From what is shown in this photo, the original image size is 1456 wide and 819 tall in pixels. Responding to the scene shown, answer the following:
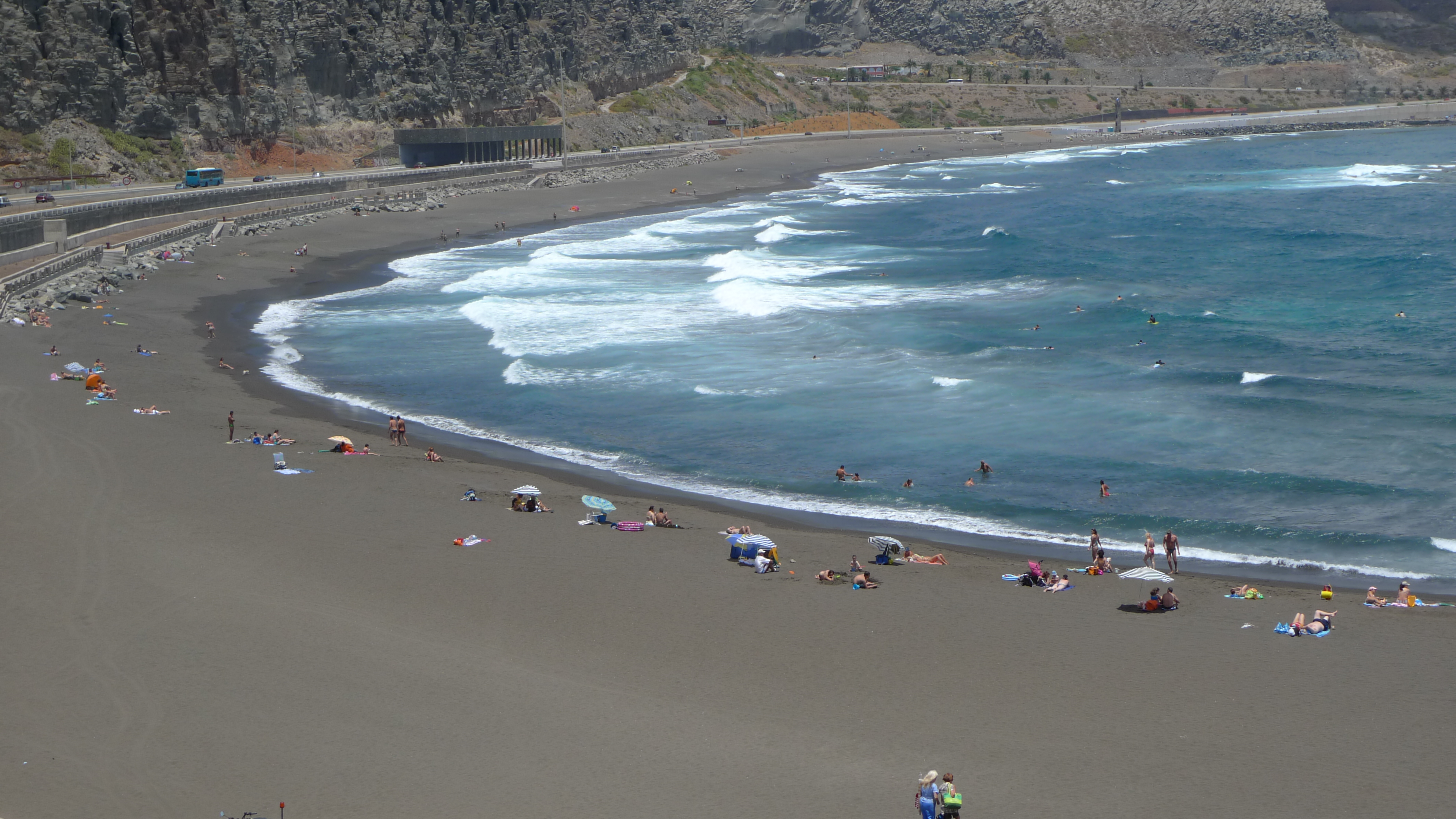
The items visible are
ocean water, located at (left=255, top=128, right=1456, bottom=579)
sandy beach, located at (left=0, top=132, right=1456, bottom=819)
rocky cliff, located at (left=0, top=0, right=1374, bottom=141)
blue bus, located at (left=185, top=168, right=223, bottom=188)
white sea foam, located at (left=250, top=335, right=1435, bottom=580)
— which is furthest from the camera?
rocky cliff, located at (left=0, top=0, right=1374, bottom=141)

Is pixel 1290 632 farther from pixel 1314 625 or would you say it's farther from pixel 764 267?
pixel 764 267

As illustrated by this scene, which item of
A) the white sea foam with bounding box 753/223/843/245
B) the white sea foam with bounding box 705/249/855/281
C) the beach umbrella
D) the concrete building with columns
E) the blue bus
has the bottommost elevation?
the beach umbrella

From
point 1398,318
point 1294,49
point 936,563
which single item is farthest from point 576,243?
point 1294,49

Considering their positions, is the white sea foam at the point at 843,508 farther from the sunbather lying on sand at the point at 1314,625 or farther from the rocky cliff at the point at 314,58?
the rocky cliff at the point at 314,58

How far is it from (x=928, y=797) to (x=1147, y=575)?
8.77 meters

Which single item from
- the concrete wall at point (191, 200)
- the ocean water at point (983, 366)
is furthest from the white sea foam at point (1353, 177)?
the concrete wall at point (191, 200)

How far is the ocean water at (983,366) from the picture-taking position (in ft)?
87.2

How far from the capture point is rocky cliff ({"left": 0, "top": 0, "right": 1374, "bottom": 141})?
75812 mm

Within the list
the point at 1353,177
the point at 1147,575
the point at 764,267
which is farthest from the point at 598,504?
the point at 1353,177

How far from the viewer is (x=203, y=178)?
72812 millimetres

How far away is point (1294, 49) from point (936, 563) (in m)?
196

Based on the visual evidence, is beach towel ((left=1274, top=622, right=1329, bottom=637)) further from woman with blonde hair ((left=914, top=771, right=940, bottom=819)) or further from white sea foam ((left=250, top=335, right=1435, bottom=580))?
woman with blonde hair ((left=914, top=771, right=940, bottom=819))

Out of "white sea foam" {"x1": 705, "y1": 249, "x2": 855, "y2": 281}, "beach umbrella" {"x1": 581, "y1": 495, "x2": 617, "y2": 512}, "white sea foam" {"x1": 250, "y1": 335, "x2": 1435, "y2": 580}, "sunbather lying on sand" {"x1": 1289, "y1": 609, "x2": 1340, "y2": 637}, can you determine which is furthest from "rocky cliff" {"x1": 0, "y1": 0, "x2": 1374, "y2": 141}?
"sunbather lying on sand" {"x1": 1289, "y1": 609, "x2": 1340, "y2": 637}

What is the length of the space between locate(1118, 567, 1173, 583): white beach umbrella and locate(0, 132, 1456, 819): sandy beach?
0.57 meters
